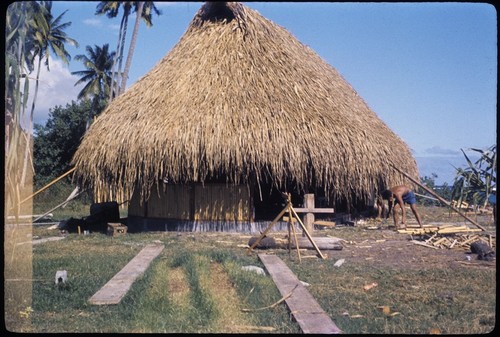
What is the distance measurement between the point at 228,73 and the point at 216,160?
8.42 feet

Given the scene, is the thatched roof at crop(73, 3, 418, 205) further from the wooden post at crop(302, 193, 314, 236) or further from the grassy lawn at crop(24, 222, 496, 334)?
the grassy lawn at crop(24, 222, 496, 334)

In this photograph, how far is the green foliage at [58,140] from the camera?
65.9 ft

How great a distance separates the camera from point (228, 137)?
37.8 ft

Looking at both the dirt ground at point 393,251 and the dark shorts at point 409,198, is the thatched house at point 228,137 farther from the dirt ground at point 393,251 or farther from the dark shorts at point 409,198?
the dirt ground at point 393,251

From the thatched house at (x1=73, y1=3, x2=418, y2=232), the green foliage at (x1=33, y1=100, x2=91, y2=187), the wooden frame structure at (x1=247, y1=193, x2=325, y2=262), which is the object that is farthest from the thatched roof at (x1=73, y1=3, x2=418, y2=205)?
the green foliage at (x1=33, y1=100, x2=91, y2=187)

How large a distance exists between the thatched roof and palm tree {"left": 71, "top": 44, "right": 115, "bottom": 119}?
15942mm

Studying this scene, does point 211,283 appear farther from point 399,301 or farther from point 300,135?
point 300,135

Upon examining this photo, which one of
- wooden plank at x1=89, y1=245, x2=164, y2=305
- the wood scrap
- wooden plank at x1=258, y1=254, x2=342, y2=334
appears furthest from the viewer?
the wood scrap

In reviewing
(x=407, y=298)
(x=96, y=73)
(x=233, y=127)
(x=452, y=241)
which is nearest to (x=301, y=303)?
(x=407, y=298)

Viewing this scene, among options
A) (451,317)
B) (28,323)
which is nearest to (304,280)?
(451,317)

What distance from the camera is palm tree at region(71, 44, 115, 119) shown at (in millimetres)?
28953

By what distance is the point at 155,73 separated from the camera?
46.7ft

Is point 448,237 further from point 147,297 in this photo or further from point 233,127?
point 147,297

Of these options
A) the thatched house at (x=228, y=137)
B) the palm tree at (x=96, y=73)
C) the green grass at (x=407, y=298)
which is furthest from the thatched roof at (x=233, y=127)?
the palm tree at (x=96, y=73)
